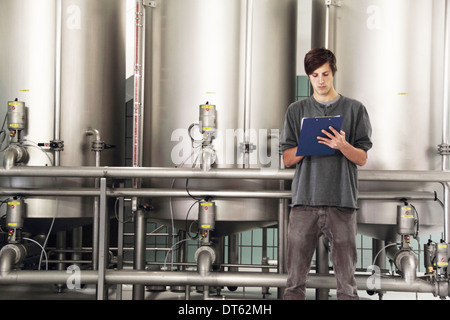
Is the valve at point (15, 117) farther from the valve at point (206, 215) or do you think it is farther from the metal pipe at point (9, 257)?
the valve at point (206, 215)

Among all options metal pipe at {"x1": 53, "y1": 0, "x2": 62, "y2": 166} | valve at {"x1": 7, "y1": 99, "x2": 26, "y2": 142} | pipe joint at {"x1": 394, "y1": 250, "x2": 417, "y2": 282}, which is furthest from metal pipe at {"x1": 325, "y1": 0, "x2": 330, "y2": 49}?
valve at {"x1": 7, "y1": 99, "x2": 26, "y2": 142}

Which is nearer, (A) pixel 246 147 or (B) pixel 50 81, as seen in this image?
(A) pixel 246 147

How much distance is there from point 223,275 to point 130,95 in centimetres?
325

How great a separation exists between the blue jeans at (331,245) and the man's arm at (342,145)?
0.24 metres

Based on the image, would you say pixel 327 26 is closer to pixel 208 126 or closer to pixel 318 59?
pixel 208 126

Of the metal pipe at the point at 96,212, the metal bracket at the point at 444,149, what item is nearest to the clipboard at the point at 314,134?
the metal bracket at the point at 444,149

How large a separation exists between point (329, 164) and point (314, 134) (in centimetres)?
17

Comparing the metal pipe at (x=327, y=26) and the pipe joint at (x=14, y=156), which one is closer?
the pipe joint at (x=14, y=156)

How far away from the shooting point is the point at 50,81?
346 centimetres

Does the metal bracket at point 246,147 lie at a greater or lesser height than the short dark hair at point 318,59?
lesser

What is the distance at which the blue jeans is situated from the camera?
228 cm

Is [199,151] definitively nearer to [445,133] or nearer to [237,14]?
[237,14]

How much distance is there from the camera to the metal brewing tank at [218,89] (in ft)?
11.0

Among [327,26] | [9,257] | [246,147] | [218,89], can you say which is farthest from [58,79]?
[327,26]
